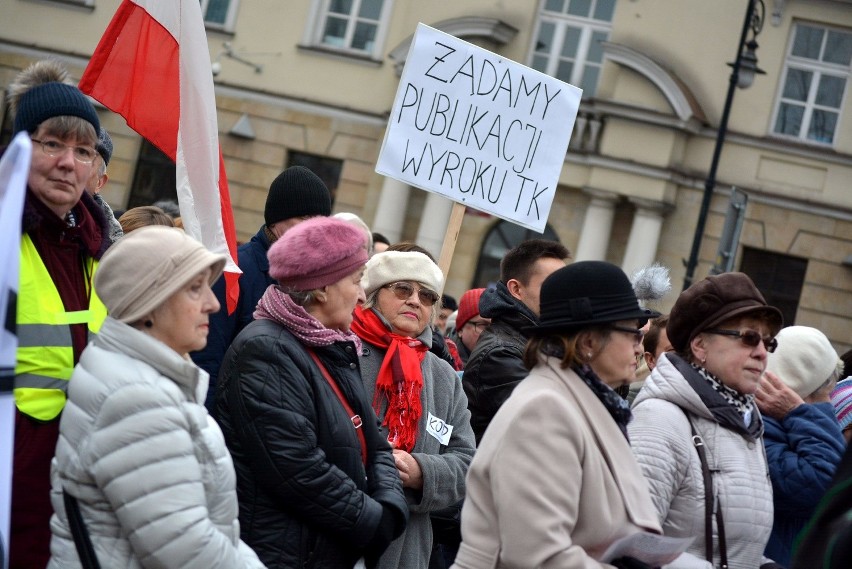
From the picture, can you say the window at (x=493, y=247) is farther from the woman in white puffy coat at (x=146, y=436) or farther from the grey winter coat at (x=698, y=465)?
the woman in white puffy coat at (x=146, y=436)

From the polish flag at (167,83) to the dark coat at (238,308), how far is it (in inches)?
3.4

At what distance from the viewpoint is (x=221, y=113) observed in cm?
2197

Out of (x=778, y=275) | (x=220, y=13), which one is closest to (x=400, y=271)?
(x=778, y=275)

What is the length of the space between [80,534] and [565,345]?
1.44m

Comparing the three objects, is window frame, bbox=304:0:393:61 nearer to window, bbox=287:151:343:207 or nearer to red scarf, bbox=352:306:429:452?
window, bbox=287:151:343:207

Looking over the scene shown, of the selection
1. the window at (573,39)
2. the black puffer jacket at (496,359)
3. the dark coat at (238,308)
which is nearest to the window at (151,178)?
the window at (573,39)

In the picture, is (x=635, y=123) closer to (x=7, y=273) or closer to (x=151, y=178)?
(x=151, y=178)

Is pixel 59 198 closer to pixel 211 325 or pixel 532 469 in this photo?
pixel 211 325

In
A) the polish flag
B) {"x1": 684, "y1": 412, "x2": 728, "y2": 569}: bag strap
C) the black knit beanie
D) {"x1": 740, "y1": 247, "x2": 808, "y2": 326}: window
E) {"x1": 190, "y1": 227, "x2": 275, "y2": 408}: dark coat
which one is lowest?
{"x1": 684, "y1": 412, "x2": 728, "y2": 569}: bag strap

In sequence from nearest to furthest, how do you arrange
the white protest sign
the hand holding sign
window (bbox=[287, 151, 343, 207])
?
the hand holding sign → the white protest sign → window (bbox=[287, 151, 343, 207])

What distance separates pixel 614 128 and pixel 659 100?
0.84 m

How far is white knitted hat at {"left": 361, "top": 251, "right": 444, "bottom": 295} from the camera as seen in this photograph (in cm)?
484

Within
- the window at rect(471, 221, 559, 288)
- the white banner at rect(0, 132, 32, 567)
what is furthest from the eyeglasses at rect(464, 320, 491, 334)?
the window at rect(471, 221, 559, 288)

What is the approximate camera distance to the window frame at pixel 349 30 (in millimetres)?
21078
